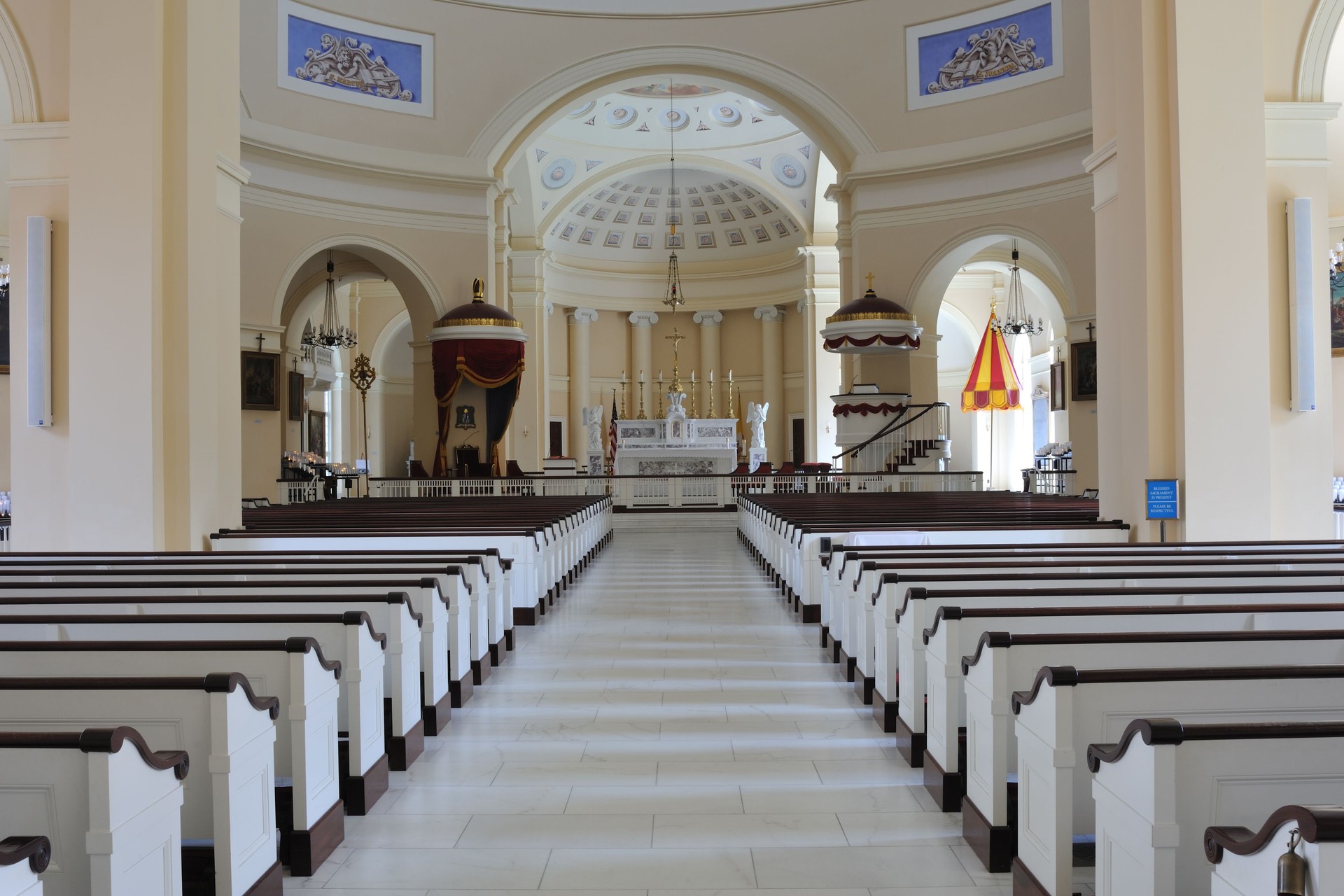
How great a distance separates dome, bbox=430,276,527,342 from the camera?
631 inches

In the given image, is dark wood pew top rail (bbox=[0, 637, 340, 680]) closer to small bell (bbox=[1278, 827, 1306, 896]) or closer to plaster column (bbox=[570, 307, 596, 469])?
small bell (bbox=[1278, 827, 1306, 896])

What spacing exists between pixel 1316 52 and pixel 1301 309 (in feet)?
6.05

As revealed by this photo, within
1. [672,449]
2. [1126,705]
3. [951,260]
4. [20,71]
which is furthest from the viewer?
[672,449]

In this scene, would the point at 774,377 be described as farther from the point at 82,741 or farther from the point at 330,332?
the point at 82,741

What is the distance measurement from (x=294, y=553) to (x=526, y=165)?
17.1 metres

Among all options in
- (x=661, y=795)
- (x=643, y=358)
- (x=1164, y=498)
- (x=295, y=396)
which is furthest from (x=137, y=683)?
(x=643, y=358)

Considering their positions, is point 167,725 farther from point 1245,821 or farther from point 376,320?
point 376,320

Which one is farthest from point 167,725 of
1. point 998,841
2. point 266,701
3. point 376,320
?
point 376,320

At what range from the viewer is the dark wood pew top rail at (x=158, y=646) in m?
2.90

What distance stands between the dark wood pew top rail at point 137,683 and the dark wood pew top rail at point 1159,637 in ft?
6.90

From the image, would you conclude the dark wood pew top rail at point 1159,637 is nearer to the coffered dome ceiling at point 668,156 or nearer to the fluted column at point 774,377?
the coffered dome ceiling at point 668,156

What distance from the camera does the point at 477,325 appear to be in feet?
52.5

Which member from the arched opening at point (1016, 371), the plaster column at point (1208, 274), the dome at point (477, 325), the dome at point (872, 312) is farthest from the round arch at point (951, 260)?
the plaster column at point (1208, 274)

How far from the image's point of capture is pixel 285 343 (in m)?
18.5
